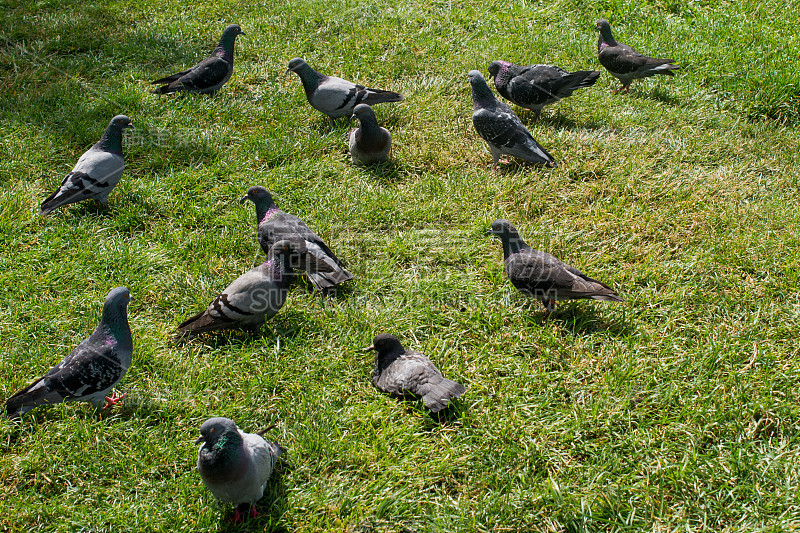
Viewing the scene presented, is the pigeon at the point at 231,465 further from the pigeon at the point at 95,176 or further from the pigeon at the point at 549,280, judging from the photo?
the pigeon at the point at 95,176

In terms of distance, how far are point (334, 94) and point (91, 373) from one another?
4149mm

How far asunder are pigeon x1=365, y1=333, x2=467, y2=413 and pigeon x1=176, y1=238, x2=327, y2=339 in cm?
82

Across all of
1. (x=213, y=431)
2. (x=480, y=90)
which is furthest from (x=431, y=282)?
(x=480, y=90)

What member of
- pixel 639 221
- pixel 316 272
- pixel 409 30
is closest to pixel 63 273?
pixel 316 272

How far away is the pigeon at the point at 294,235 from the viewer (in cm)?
451

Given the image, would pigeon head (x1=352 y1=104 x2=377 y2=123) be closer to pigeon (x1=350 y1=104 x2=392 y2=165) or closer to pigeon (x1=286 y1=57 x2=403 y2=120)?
pigeon (x1=350 y1=104 x2=392 y2=165)

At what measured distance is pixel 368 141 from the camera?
5.84 meters

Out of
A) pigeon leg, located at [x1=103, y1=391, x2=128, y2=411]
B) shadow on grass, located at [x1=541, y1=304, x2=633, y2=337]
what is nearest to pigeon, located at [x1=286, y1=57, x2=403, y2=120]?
shadow on grass, located at [x1=541, y1=304, x2=633, y2=337]

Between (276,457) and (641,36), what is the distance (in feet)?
23.8

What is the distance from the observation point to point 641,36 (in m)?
7.91

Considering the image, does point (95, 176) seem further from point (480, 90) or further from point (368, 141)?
point (480, 90)

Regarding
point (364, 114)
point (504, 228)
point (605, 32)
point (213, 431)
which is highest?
point (605, 32)

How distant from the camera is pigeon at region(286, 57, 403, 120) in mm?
6602

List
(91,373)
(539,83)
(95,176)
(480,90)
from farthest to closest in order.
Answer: (539,83) → (480,90) → (95,176) → (91,373)
